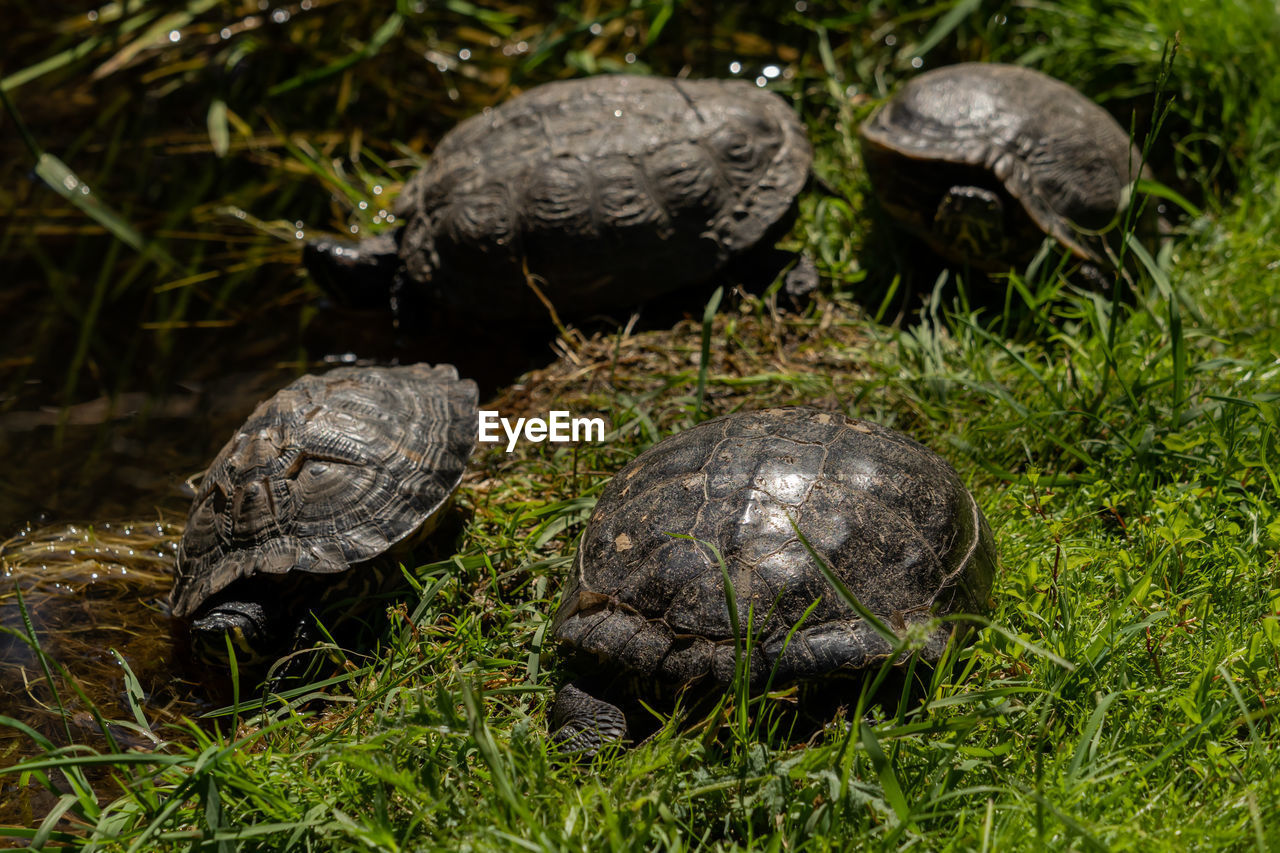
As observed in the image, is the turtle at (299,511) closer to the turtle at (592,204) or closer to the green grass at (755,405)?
the green grass at (755,405)

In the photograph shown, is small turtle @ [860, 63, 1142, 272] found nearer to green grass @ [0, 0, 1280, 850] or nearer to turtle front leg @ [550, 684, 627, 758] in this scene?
green grass @ [0, 0, 1280, 850]

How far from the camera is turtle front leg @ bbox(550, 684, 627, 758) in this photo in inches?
94.7

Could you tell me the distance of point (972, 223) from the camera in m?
4.11

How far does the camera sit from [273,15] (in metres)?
6.46

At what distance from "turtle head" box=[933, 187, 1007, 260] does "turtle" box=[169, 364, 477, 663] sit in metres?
2.44

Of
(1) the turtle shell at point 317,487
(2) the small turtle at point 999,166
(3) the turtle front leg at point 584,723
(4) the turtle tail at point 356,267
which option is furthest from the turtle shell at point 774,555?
(4) the turtle tail at point 356,267

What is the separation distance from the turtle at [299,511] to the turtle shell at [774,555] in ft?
2.65

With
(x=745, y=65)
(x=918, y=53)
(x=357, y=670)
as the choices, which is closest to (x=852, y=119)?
(x=918, y=53)

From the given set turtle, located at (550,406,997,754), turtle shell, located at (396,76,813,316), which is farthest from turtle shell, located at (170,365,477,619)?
turtle shell, located at (396,76,813,316)

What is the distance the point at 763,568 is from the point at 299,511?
163 centimetres

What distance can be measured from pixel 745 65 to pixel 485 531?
3869mm

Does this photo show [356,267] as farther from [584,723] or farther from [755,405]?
[584,723]

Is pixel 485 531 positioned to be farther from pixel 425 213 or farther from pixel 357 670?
pixel 425 213

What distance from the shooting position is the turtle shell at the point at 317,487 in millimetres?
3059
